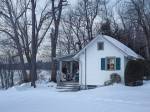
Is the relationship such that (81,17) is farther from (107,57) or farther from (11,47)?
(107,57)

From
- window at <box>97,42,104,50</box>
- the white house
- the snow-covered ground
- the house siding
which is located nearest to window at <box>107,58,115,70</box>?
the white house

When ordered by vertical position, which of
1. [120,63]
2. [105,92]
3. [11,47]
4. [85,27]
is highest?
[85,27]

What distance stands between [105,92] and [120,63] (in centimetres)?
586

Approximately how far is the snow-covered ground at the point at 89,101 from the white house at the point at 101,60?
2.95 m

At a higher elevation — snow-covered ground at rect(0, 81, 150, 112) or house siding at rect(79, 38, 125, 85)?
house siding at rect(79, 38, 125, 85)

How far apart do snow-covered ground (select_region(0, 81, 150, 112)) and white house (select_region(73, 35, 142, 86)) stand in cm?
295

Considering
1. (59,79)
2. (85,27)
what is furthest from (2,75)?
(59,79)

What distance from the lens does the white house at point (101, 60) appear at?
97.2ft

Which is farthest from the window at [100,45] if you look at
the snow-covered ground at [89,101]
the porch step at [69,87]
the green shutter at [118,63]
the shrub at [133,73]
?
the snow-covered ground at [89,101]

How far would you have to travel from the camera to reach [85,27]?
49.0 meters

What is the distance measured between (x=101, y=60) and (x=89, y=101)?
34.0ft

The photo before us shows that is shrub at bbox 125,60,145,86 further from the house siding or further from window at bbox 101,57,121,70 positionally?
window at bbox 101,57,121,70

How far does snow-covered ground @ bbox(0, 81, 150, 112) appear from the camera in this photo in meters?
16.5

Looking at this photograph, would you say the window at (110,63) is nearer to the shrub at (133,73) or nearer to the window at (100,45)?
the window at (100,45)
